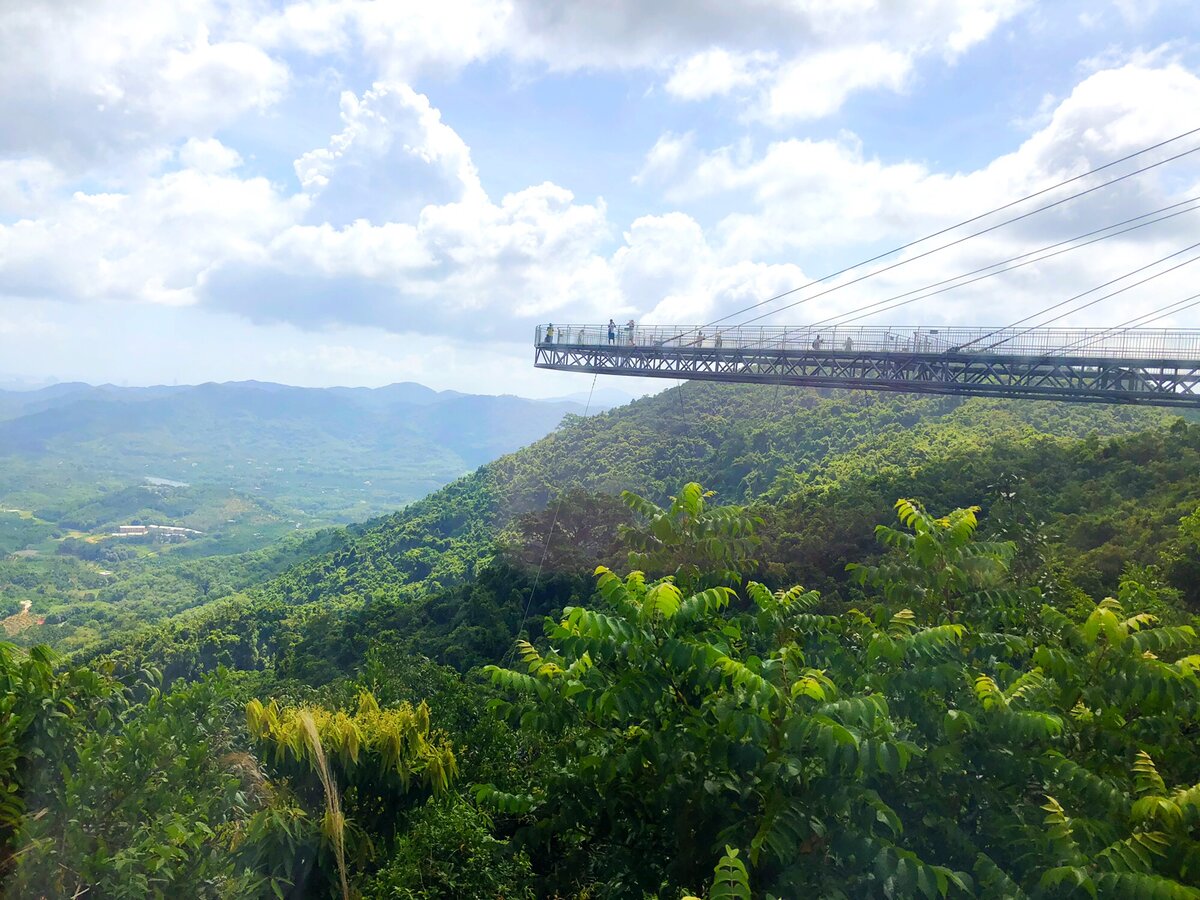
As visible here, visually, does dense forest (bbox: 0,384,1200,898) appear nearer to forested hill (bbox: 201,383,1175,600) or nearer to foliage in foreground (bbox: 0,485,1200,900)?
foliage in foreground (bbox: 0,485,1200,900)

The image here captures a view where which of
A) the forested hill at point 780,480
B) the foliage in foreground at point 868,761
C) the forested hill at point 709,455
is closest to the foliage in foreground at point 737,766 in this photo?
the foliage in foreground at point 868,761

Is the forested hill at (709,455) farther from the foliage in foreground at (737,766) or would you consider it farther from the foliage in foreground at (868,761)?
the foliage in foreground at (868,761)

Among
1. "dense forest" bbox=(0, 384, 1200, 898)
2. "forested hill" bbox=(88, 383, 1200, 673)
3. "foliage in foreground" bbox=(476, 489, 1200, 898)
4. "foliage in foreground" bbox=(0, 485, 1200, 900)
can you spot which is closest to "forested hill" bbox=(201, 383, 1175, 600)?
"forested hill" bbox=(88, 383, 1200, 673)

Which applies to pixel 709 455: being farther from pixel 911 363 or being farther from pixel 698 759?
pixel 698 759

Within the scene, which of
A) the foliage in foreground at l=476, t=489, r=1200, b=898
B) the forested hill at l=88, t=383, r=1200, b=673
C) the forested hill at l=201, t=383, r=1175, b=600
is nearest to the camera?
the foliage in foreground at l=476, t=489, r=1200, b=898

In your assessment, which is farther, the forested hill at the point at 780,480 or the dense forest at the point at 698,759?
the forested hill at the point at 780,480

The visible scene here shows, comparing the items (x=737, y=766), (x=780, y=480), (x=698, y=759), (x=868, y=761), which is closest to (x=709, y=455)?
(x=780, y=480)
